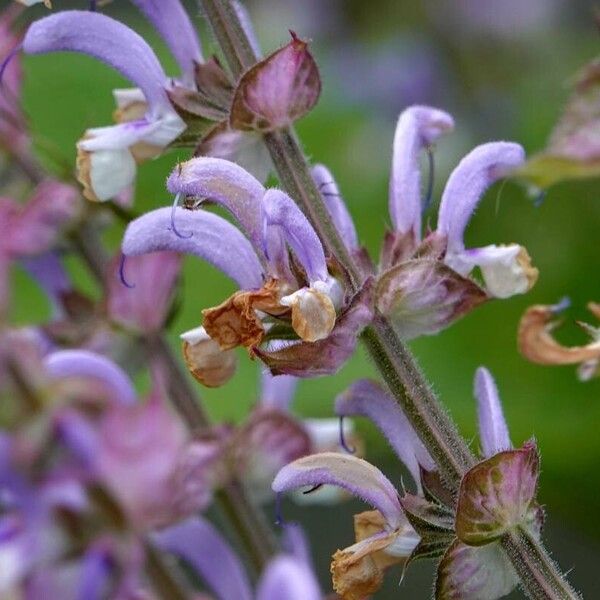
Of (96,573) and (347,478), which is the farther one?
(96,573)

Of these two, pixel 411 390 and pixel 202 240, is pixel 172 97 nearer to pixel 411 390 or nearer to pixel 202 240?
pixel 202 240

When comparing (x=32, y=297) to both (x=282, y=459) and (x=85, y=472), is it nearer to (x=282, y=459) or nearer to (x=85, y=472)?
(x=85, y=472)

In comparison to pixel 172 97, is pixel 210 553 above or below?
below

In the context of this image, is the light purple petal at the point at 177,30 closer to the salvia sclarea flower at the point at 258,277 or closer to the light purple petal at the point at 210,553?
the salvia sclarea flower at the point at 258,277

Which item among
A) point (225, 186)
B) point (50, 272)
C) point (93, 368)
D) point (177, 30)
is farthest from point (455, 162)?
point (225, 186)

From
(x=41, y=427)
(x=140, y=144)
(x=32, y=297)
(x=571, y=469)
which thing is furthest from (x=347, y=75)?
(x=140, y=144)

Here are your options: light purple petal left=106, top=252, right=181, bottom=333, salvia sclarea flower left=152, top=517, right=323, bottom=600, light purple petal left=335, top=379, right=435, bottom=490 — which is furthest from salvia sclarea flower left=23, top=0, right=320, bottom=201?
salvia sclarea flower left=152, top=517, right=323, bottom=600

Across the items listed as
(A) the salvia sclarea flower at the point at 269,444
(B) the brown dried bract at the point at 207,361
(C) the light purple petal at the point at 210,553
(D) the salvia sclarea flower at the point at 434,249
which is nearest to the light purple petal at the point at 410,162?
(D) the salvia sclarea flower at the point at 434,249
